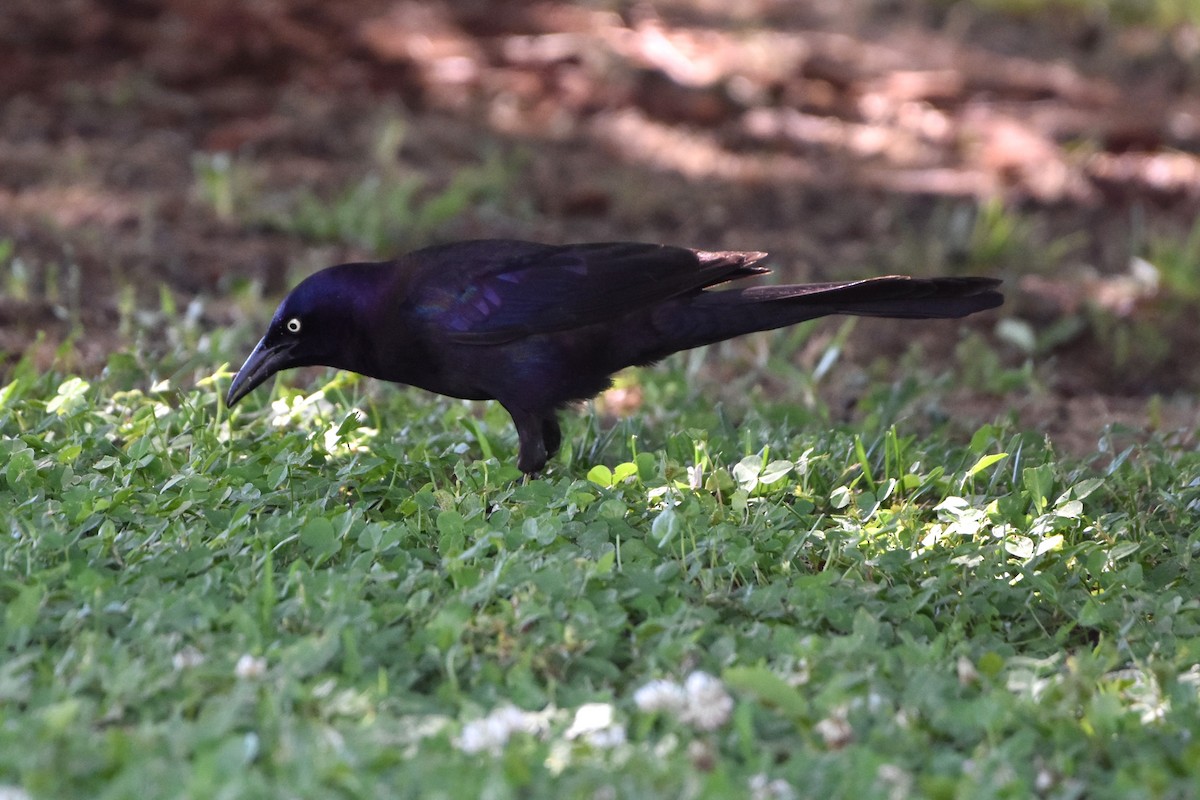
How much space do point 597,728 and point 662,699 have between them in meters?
0.15

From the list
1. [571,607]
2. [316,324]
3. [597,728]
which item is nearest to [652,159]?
[316,324]

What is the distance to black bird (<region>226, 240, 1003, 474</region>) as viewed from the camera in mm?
4199

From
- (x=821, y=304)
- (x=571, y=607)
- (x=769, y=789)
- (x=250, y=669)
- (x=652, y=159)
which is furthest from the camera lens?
(x=652, y=159)

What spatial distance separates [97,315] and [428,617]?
3160mm

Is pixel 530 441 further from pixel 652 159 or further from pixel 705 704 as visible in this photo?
pixel 652 159

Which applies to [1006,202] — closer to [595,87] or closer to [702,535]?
[595,87]

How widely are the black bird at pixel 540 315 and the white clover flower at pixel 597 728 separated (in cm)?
151

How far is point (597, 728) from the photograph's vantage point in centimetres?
276

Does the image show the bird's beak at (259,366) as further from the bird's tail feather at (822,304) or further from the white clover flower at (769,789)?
the white clover flower at (769,789)

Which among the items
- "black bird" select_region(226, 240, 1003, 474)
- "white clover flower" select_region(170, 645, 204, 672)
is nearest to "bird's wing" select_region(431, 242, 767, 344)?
"black bird" select_region(226, 240, 1003, 474)

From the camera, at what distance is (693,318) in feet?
13.9

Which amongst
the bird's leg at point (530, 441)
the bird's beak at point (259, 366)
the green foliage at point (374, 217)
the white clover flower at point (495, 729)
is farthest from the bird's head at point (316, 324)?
the green foliage at point (374, 217)

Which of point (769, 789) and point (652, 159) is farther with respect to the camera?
point (652, 159)

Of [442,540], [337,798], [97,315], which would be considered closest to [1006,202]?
[97,315]
